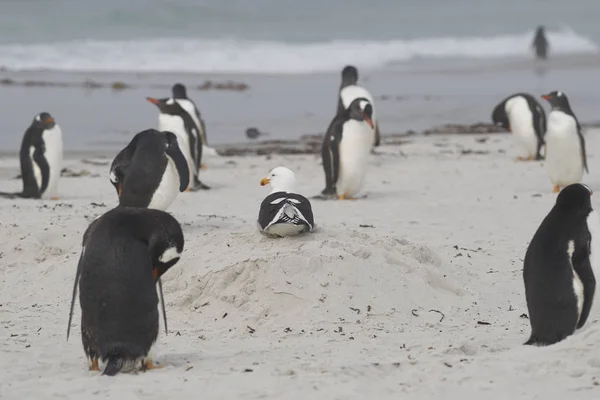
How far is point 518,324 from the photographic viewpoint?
5754 mm

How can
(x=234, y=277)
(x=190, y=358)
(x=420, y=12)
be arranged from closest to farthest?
1. (x=190, y=358)
2. (x=234, y=277)
3. (x=420, y=12)

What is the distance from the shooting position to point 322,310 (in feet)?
19.2

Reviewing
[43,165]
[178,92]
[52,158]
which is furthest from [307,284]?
[178,92]

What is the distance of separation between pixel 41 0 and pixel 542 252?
47455 mm

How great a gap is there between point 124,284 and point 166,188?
333cm

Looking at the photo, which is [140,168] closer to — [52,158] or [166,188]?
[166,188]

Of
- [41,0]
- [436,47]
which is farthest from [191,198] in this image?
[41,0]

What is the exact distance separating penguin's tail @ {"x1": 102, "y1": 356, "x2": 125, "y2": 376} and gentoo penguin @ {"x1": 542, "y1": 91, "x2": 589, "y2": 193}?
749 cm

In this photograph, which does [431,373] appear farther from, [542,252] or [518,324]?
[518,324]

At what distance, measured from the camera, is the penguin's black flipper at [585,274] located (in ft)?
16.0

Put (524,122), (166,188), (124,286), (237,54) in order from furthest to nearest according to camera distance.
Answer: (237,54) → (524,122) → (166,188) → (124,286)

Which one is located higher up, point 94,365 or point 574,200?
point 574,200

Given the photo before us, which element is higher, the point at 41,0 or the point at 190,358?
the point at 41,0

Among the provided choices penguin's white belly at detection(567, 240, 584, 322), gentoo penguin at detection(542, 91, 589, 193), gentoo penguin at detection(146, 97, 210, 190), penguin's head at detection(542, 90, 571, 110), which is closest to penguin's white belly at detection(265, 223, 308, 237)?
penguin's white belly at detection(567, 240, 584, 322)
